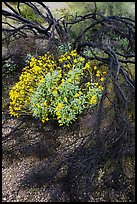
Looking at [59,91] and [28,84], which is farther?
[28,84]

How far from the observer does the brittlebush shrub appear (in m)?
4.06

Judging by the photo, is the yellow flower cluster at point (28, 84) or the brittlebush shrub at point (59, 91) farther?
the yellow flower cluster at point (28, 84)

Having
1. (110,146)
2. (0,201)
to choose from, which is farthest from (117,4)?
(0,201)

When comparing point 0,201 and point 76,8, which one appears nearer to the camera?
point 0,201

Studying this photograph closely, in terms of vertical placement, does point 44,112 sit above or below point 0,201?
above

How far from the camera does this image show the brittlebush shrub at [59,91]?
13.3ft

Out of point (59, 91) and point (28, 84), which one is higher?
point (28, 84)

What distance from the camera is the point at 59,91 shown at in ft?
13.6

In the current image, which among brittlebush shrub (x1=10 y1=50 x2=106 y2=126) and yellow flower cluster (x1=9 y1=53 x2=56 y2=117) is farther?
yellow flower cluster (x1=9 y1=53 x2=56 y2=117)

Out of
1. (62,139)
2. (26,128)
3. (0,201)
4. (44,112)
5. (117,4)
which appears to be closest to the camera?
(0,201)

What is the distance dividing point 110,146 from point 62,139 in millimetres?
1444

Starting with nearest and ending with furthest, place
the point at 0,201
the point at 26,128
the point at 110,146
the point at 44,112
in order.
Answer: the point at 110,146, the point at 0,201, the point at 44,112, the point at 26,128

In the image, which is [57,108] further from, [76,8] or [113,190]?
[76,8]

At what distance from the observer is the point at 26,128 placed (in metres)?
5.11
